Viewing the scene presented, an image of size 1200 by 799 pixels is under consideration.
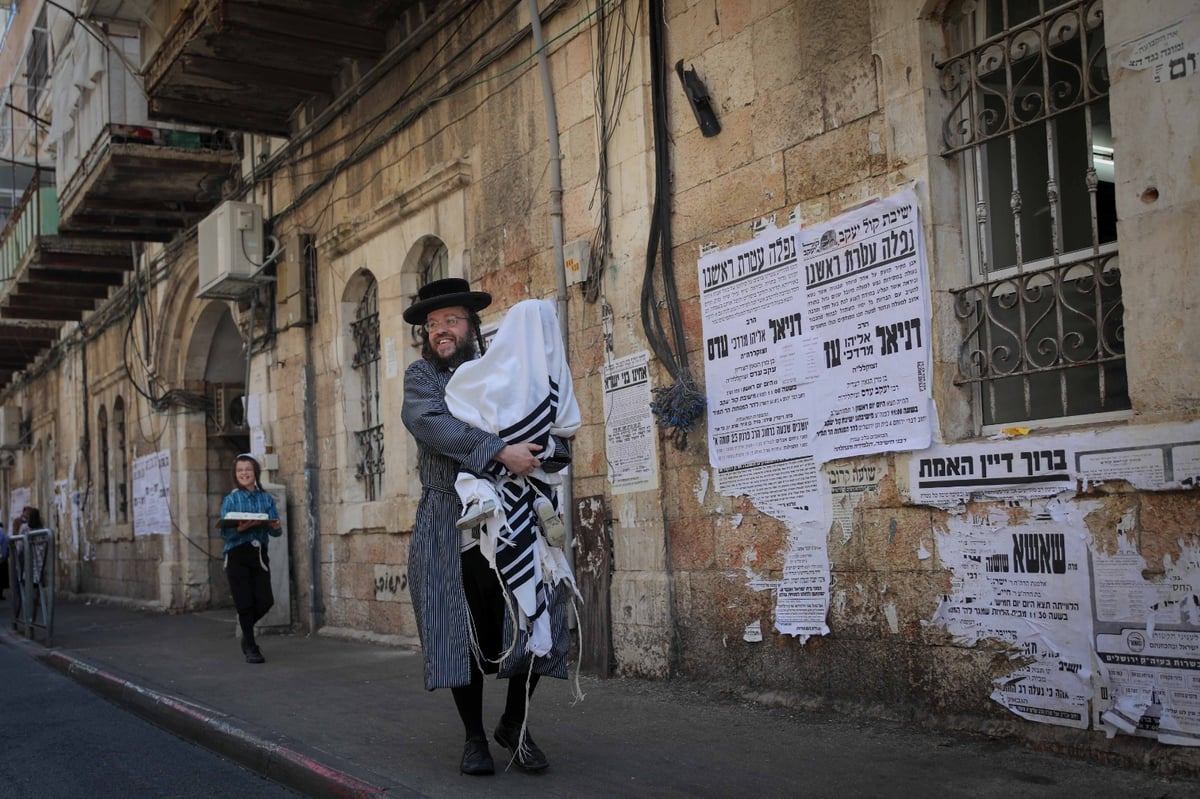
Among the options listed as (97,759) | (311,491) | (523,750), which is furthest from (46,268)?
(523,750)

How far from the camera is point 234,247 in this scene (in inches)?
487

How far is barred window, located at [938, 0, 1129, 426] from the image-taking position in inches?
188

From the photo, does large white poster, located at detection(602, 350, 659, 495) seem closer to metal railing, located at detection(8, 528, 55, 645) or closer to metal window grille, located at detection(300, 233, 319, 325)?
metal window grille, located at detection(300, 233, 319, 325)

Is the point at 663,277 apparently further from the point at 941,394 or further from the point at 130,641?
the point at 130,641

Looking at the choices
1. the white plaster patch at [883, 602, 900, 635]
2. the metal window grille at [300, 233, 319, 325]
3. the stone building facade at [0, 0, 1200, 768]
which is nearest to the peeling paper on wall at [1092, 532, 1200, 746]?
the stone building facade at [0, 0, 1200, 768]

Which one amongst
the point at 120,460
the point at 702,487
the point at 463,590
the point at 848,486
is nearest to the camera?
the point at 463,590

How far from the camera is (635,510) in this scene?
7.13 metres

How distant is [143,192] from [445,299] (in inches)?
439

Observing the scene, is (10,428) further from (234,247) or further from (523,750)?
(523,750)

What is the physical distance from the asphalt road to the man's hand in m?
1.85

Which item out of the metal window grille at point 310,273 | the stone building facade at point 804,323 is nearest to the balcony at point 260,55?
the stone building facade at point 804,323

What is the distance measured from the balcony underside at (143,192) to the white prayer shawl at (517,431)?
10.2 m

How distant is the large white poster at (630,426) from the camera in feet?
23.1

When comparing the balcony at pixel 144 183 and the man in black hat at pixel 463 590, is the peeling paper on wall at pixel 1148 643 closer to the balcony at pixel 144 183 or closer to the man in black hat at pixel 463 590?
the man in black hat at pixel 463 590
